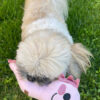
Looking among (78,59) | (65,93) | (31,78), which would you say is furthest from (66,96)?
(78,59)

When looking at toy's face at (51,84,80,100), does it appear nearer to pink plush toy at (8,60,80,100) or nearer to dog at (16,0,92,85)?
pink plush toy at (8,60,80,100)

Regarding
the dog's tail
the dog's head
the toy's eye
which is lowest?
the toy's eye

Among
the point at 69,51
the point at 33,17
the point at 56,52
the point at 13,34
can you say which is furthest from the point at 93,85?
the point at 13,34

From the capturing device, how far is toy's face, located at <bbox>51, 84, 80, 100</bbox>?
1.56 meters

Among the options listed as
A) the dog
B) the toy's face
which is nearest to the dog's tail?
the dog

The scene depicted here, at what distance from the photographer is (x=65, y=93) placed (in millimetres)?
1570

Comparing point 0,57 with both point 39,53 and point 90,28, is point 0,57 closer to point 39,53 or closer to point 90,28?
point 39,53

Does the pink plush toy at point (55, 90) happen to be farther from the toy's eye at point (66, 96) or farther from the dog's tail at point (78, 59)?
the dog's tail at point (78, 59)

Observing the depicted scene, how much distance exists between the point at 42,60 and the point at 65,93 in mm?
320

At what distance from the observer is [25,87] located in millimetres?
1697

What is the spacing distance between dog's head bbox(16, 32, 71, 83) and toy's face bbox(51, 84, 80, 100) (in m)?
0.11

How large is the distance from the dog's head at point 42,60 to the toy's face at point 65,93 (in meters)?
0.11

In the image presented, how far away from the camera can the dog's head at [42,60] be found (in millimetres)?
1556

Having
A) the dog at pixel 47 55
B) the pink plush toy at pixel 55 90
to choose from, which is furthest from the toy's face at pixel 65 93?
the dog at pixel 47 55
